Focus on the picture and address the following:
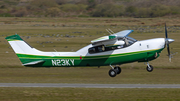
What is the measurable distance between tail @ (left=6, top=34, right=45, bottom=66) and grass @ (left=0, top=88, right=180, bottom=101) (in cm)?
289

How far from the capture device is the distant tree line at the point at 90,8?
3865 inches

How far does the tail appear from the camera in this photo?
87.5ft

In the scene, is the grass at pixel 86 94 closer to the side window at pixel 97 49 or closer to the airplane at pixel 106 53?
the airplane at pixel 106 53

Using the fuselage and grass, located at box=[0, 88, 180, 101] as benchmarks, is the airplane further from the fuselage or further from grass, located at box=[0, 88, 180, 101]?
grass, located at box=[0, 88, 180, 101]

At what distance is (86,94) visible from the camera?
2306 centimetres

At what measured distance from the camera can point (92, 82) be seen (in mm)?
28844

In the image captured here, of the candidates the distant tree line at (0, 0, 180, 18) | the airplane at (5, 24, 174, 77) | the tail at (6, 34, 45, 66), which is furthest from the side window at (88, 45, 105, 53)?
the distant tree line at (0, 0, 180, 18)

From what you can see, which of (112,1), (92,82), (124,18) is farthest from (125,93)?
(112,1)

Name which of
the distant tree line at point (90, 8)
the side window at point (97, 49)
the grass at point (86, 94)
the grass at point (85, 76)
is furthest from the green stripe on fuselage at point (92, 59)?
the distant tree line at point (90, 8)

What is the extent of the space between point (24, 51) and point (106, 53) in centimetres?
743

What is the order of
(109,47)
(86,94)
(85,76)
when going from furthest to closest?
(85,76) → (109,47) → (86,94)

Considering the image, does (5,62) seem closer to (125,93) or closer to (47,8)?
(125,93)

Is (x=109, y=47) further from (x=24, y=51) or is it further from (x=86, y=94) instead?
(x=24, y=51)

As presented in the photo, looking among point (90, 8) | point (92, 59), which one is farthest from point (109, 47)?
point (90, 8)
